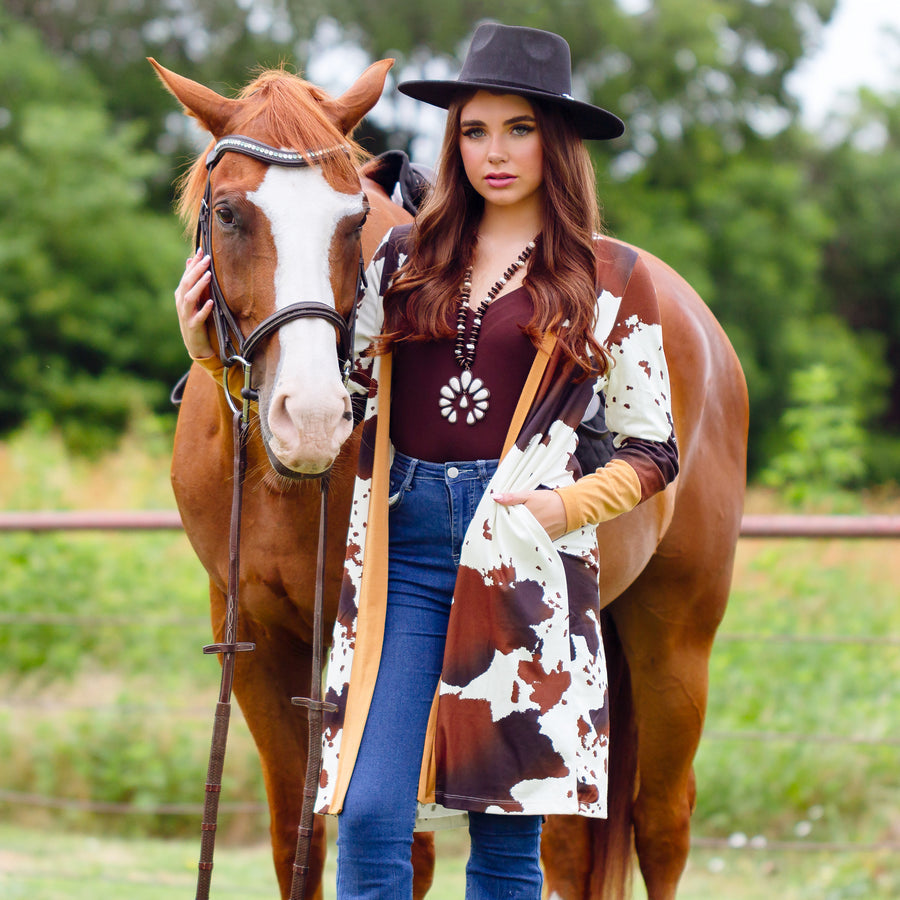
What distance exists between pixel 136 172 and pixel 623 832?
566 inches

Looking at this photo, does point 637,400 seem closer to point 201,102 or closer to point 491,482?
point 491,482

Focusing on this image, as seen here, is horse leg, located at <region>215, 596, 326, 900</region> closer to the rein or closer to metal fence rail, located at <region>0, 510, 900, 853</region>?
the rein

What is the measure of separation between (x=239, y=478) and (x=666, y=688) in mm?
1454

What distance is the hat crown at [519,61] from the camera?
1.94 metres

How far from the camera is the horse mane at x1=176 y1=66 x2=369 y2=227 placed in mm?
2029

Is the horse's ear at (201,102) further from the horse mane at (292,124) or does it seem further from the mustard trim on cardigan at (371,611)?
the mustard trim on cardigan at (371,611)

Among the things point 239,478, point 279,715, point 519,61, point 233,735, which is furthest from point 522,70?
point 233,735

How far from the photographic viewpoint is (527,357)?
75.7 inches

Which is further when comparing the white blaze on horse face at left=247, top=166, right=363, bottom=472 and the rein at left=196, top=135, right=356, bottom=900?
the rein at left=196, top=135, right=356, bottom=900

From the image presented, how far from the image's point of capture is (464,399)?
75.7 inches

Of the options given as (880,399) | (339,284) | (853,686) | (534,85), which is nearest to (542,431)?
(339,284)

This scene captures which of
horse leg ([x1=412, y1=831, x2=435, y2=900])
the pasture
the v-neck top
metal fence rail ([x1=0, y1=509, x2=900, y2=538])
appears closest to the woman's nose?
the v-neck top

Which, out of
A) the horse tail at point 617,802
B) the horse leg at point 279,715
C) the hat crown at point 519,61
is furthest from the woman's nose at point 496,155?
the horse tail at point 617,802

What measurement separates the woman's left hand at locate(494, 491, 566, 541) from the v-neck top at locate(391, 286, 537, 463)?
0.39 feet
